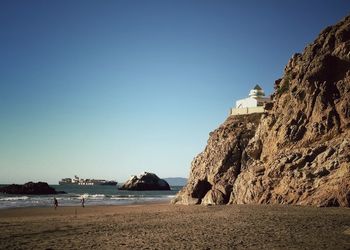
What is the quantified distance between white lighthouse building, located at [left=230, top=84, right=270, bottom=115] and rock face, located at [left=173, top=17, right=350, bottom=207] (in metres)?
10.7

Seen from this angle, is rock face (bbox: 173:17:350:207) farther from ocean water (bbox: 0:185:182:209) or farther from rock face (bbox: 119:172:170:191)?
rock face (bbox: 119:172:170:191)

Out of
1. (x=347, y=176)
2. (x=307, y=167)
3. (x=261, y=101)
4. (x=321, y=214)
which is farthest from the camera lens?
(x=261, y=101)

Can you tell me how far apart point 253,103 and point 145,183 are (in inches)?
3610

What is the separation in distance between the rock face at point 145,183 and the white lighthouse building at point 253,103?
85086mm

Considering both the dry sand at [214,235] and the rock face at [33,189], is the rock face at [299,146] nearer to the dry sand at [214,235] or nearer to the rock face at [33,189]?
the dry sand at [214,235]

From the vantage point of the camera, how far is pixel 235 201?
41125 mm

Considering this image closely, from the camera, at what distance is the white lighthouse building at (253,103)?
201 ft

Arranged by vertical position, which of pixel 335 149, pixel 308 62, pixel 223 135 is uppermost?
pixel 308 62

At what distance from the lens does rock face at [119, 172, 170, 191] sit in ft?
480

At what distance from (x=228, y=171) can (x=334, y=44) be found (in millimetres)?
21415

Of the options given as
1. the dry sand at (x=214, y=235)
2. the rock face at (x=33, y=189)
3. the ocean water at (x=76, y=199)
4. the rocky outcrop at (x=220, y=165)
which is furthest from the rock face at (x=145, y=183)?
the dry sand at (x=214, y=235)

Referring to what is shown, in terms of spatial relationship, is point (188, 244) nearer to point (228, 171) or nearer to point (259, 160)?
point (259, 160)

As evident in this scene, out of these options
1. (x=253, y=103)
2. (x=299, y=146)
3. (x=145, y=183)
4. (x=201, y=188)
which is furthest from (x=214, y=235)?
(x=145, y=183)

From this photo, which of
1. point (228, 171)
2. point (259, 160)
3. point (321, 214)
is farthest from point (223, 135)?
point (321, 214)
